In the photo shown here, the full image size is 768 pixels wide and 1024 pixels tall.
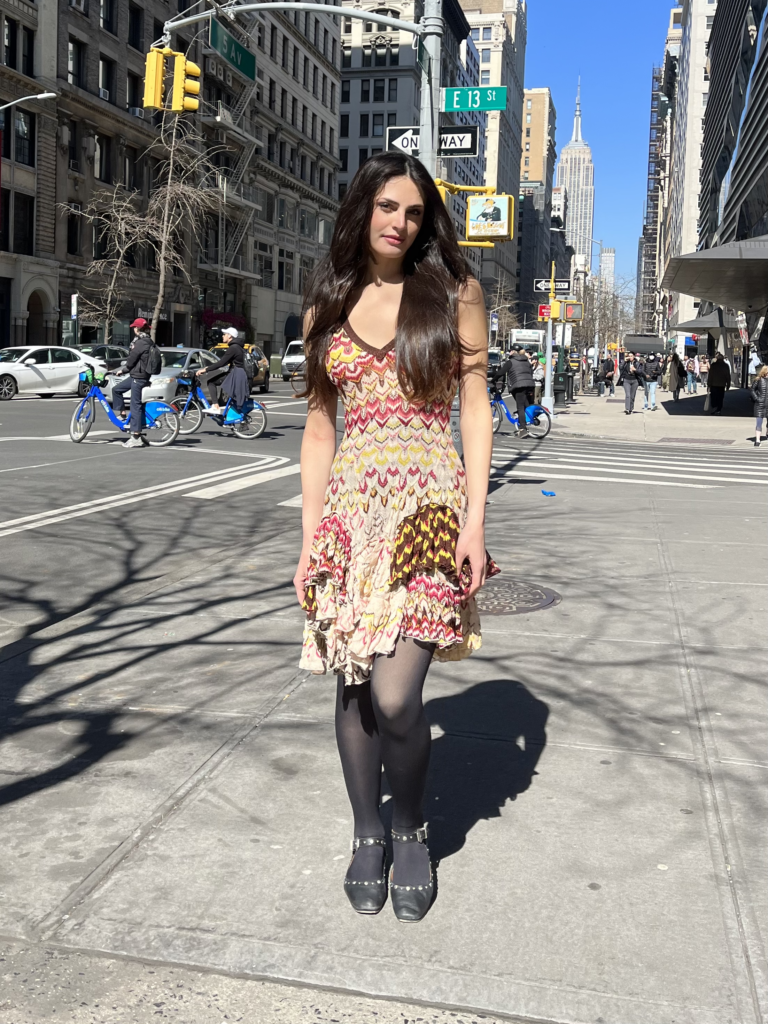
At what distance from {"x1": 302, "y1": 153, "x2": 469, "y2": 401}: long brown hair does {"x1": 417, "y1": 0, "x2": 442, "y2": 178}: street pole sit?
1209 centimetres

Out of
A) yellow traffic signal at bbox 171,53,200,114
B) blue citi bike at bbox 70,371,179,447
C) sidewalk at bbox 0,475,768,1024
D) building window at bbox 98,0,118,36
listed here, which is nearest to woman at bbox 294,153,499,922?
sidewalk at bbox 0,475,768,1024

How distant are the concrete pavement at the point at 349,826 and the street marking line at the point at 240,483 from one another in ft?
17.3

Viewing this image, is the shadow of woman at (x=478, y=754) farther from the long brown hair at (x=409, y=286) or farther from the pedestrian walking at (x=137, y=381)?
the pedestrian walking at (x=137, y=381)

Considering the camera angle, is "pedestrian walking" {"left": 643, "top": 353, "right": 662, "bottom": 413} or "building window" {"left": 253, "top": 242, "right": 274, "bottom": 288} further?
"building window" {"left": 253, "top": 242, "right": 274, "bottom": 288}

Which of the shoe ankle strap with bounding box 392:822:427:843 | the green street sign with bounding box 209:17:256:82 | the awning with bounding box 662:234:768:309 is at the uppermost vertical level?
the green street sign with bounding box 209:17:256:82

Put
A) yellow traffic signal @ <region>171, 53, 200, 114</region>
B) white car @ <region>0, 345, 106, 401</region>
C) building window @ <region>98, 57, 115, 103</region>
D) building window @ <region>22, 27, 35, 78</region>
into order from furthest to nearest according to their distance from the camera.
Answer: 1. building window @ <region>98, 57, 115, 103</region>
2. building window @ <region>22, 27, 35, 78</region>
3. white car @ <region>0, 345, 106, 401</region>
4. yellow traffic signal @ <region>171, 53, 200, 114</region>

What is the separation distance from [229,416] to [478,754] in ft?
50.9

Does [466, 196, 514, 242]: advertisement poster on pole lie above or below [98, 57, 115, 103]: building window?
below

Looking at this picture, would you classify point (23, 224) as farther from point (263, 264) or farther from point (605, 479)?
point (605, 479)

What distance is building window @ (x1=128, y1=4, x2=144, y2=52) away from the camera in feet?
172

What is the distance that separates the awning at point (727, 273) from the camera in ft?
92.4

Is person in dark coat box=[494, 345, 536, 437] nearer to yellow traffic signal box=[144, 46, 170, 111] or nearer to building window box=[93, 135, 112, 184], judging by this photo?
yellow traffic signal box=[144, 46, 170, 111]

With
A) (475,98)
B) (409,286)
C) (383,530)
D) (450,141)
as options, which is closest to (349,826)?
(383,530)

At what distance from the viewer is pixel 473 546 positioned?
117 inches
